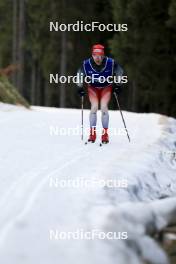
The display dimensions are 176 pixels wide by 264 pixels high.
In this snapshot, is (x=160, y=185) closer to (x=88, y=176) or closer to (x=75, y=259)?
(x=88, y=176)

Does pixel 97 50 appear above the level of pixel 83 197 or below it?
above

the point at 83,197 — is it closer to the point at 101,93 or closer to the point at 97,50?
the point at 97,50

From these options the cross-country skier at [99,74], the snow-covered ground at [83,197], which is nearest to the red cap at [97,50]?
the cross-country skier at [99,74]

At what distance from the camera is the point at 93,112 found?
956 centimetres

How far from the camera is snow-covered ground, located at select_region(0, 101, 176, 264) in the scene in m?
4.85

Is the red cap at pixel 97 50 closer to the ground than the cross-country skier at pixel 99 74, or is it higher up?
higher up

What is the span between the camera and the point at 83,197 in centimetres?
591

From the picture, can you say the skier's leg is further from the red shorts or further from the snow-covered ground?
the snow-covered ground

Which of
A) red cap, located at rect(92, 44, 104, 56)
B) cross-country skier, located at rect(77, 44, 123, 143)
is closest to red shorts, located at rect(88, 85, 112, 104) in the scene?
cross-country skier, located at rect(77, 44, 123, 143)

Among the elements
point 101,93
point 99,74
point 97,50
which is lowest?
point 101,93

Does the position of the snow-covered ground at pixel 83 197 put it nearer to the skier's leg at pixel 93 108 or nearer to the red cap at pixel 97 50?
the skier's leg at pixel 93 108

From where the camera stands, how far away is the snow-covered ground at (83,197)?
485 cm

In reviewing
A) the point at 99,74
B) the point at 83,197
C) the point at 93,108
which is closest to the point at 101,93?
the point at 93,108

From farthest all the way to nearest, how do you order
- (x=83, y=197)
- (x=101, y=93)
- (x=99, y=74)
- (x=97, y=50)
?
(x=101, y=93), (x=99, y=74), (x=97, y=50), (x=83, y=197)
